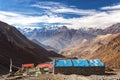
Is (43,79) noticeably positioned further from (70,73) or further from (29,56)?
(29,56)

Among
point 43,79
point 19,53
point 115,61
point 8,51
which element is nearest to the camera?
point 43,79

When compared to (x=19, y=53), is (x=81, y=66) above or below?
below

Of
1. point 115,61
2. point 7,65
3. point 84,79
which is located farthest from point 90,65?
point 7,65

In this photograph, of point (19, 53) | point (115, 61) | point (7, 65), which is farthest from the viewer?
point (19, 53)

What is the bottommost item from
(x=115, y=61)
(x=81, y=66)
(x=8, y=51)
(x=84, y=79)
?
(x=84, y=79)

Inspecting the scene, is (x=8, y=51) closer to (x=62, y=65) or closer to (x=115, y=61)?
(x=115, y=61)

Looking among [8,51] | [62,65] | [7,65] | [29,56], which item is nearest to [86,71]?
[62,65]

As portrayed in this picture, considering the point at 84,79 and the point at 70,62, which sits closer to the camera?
the point at 84,79

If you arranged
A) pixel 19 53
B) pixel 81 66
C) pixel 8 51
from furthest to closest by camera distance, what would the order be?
1. pixel 19 53
2. pixel 8 51
3. pixel 81 66

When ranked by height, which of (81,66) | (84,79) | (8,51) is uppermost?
(8,51)
